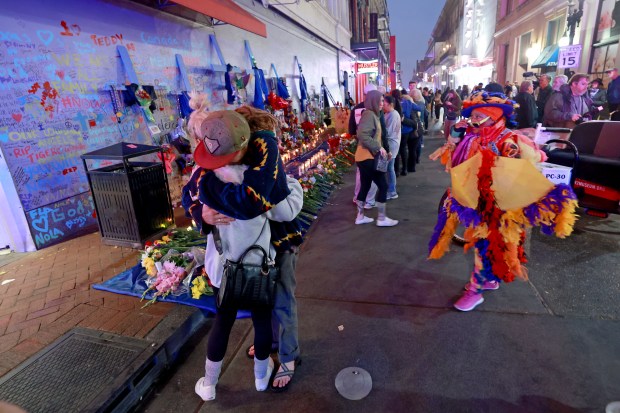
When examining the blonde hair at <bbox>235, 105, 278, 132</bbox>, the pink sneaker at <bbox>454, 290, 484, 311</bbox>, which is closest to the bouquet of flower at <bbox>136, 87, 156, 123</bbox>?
the blonde hair at <bbox>235, 105, 278, 132</bbox>

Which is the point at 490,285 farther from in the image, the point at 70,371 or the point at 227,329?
the point at 70,371

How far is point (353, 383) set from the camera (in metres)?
2.51

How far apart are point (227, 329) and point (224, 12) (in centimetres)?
577

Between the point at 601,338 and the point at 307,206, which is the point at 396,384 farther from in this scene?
the point at 307,206

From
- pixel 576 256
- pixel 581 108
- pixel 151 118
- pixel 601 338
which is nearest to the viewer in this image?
pixel 601 338

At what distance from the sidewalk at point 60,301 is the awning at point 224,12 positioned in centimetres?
354

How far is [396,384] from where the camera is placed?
2482mm

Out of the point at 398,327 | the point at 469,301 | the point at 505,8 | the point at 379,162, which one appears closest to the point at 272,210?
the point at 398,327

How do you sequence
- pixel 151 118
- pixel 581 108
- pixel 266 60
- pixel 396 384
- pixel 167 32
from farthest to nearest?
pixel 266 60 → pixel 581 108 → pixel 167 32 → pixel 151 118 → pixel 396 384

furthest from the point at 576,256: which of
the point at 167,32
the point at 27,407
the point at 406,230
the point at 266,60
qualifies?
the point at 266,60

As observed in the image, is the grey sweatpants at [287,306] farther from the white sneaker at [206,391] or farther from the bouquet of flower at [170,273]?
the bouquet of flower at [170,273]

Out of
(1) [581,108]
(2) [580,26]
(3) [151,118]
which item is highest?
(2) [580,26]

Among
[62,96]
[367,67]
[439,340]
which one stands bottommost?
[439,340]

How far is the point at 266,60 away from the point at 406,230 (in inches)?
305
